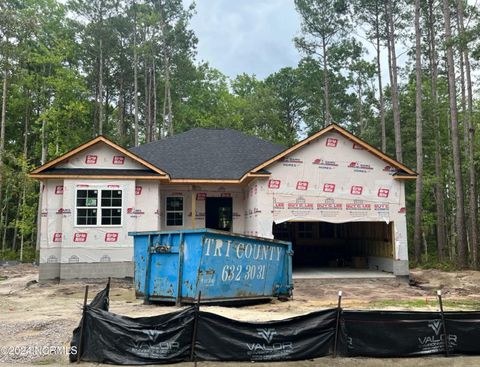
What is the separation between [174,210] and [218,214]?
221 centimetres

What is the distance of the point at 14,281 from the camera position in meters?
18.3

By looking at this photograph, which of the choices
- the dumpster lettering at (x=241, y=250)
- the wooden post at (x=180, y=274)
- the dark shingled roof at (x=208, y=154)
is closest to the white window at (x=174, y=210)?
the dark shingled roof at (x=208, y=154)

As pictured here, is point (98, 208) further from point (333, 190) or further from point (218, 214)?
point (333, 190)

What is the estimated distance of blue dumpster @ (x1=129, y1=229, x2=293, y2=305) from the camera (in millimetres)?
10305

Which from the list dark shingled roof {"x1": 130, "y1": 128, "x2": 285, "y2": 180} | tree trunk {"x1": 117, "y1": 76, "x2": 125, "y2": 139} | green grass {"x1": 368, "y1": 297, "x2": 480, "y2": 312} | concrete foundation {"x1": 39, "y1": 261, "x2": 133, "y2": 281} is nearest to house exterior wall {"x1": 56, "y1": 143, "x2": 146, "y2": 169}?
dark shingled roof {"x1": 130, "y1": 128, "x2": 285, "y2": 180}

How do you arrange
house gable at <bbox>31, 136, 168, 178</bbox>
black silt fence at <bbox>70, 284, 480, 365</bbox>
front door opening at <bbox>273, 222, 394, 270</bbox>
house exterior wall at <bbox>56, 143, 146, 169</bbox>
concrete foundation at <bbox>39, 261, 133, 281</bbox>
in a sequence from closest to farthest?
black silt fence at <bbox>70, 284, 480, 365</bbox>, concrete foundation at <bbox>39, 261, 133, 281</bbox>, house gable at <bbox>31, 136, 168, 178</bbox>, house exterior wall at <bbox>56, 143, 146, 169</bbox>, front door opening at <bbox>273, 222, 394, 270</bbox>

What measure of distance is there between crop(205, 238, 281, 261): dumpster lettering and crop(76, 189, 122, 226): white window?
24.2 feet

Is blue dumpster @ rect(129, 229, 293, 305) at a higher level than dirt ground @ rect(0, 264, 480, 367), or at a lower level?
higher

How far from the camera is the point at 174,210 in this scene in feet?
65.8

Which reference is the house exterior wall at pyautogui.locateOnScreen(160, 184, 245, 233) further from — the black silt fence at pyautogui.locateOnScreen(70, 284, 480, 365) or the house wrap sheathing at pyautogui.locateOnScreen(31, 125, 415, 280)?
the black silt fence at pyautogui.locateOnScreen(70, 284, 480, 365)

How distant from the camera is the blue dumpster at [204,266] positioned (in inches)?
406

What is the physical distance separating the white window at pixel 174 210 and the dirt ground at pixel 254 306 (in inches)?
175

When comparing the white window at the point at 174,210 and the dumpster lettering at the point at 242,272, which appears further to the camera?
the white window at the point at 174,210

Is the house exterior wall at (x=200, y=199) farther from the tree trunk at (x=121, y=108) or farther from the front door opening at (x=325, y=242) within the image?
the tree trunk at (x=121, y=108)
